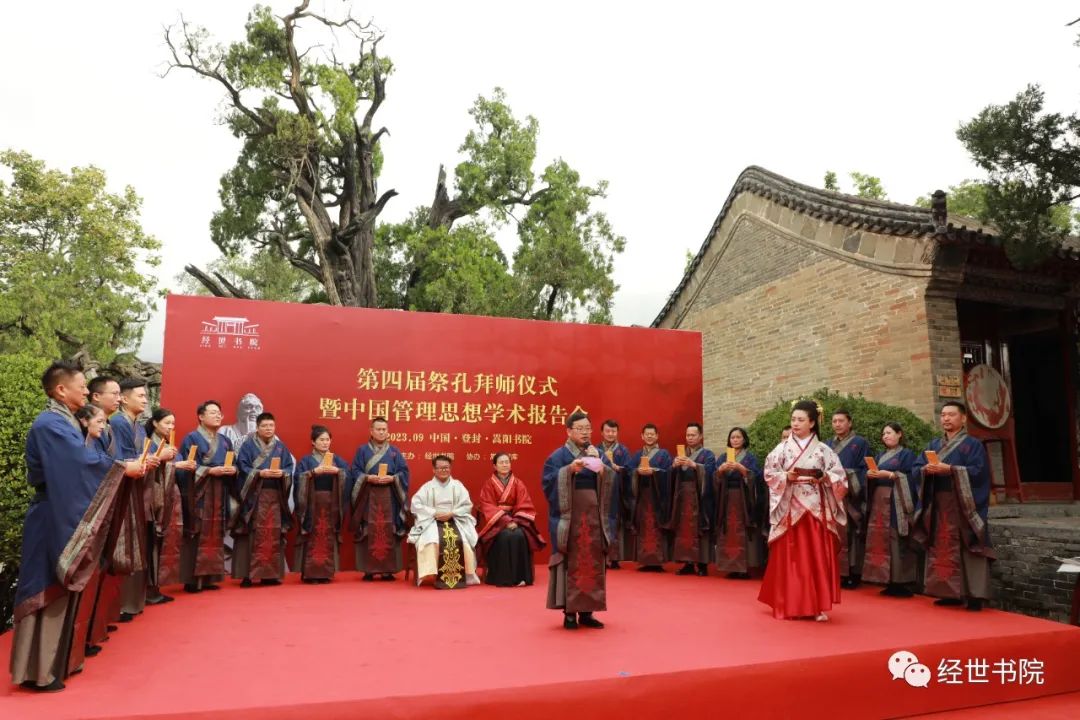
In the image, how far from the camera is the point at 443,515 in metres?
6.72

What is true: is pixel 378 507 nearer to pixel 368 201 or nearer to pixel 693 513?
pixel 693 513

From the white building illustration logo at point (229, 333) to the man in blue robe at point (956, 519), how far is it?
6.41m

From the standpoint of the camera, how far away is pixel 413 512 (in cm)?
690

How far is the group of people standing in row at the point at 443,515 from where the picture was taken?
3518mm

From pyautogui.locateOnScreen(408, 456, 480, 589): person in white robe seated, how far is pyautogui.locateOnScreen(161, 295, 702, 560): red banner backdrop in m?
0.91

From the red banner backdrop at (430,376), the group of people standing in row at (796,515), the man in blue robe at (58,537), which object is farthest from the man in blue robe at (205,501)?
the group of people standing in row at (796,515)

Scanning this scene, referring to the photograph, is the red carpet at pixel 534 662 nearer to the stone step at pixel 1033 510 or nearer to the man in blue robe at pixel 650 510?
the man in blue robe at pixel 650 510

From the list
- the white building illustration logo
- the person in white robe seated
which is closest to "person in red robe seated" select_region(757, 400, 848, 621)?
the person in white robe seated

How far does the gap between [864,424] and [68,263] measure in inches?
652

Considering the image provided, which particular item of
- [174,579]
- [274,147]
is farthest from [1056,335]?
[274,147]

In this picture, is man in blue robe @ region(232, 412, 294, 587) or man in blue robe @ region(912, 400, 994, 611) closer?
man in blue robe @ region(912, 400, 994, 611)

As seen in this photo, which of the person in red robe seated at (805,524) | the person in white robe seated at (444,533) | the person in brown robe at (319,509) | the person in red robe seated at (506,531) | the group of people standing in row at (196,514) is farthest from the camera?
the person in brown robe at (319,509)

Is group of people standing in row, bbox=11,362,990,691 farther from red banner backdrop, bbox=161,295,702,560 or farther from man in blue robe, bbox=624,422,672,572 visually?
red banner backdrop, bbox=161,295,702,560

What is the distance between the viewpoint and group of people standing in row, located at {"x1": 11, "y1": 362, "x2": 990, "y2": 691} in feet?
11.5
